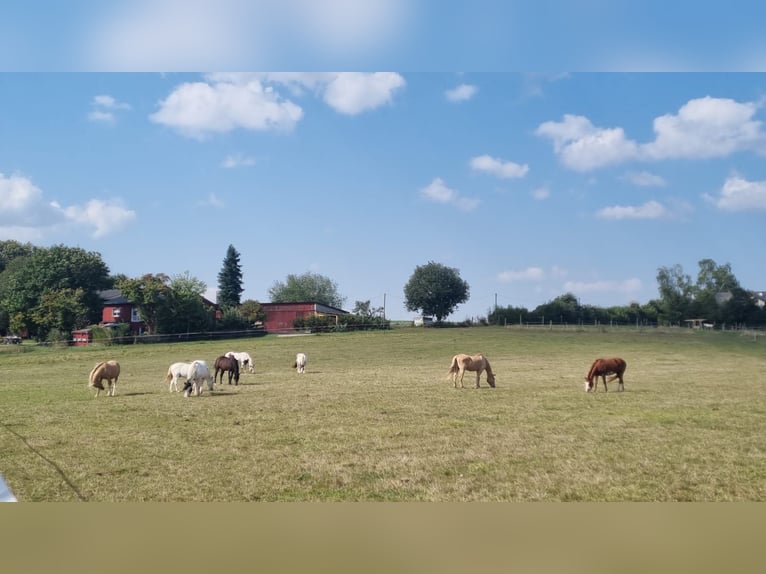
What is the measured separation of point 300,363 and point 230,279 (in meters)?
4.85

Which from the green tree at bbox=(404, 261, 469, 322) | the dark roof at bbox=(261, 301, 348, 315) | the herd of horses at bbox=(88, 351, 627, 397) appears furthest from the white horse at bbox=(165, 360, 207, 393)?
the green tree at bbox=(404, 261, 469, 322)

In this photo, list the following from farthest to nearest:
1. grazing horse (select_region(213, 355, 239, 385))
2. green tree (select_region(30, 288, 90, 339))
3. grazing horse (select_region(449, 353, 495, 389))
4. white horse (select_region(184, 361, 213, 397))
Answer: grazing horse (select_region(449, 353, 495, 389)) → grazing horse (select_region(213, 355, 239, 385)) → white horse (select_region(184, 361, 213, 397)) → green tree (select_region(30, 288, 90, 339))

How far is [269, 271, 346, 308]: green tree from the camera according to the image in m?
9.12

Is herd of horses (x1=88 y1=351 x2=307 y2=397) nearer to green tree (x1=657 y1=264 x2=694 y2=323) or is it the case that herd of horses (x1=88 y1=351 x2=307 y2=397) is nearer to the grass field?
the grass field

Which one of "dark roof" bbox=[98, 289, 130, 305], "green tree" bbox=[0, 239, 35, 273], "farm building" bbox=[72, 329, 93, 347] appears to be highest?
"green tree" bbox=[0, 239, 35, 273]

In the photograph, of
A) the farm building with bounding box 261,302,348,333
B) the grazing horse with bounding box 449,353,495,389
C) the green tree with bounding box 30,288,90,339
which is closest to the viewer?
the green tree with bounding box 30,288,90,339

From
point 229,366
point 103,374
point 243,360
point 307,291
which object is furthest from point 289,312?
point 103,374

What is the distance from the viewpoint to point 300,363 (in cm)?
1356

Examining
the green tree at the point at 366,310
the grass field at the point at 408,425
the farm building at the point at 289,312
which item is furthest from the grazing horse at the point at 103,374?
the green tree at the point at 366,310

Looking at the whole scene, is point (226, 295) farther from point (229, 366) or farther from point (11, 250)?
point (229, 366)

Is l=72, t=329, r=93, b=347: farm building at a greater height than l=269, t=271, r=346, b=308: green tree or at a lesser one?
lesser

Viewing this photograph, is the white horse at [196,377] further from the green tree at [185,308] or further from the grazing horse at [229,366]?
the grazing horse at [229,366]

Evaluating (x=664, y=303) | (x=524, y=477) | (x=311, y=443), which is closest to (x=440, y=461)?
(x=524, y=477)

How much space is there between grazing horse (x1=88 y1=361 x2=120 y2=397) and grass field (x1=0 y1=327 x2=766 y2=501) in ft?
0.47
